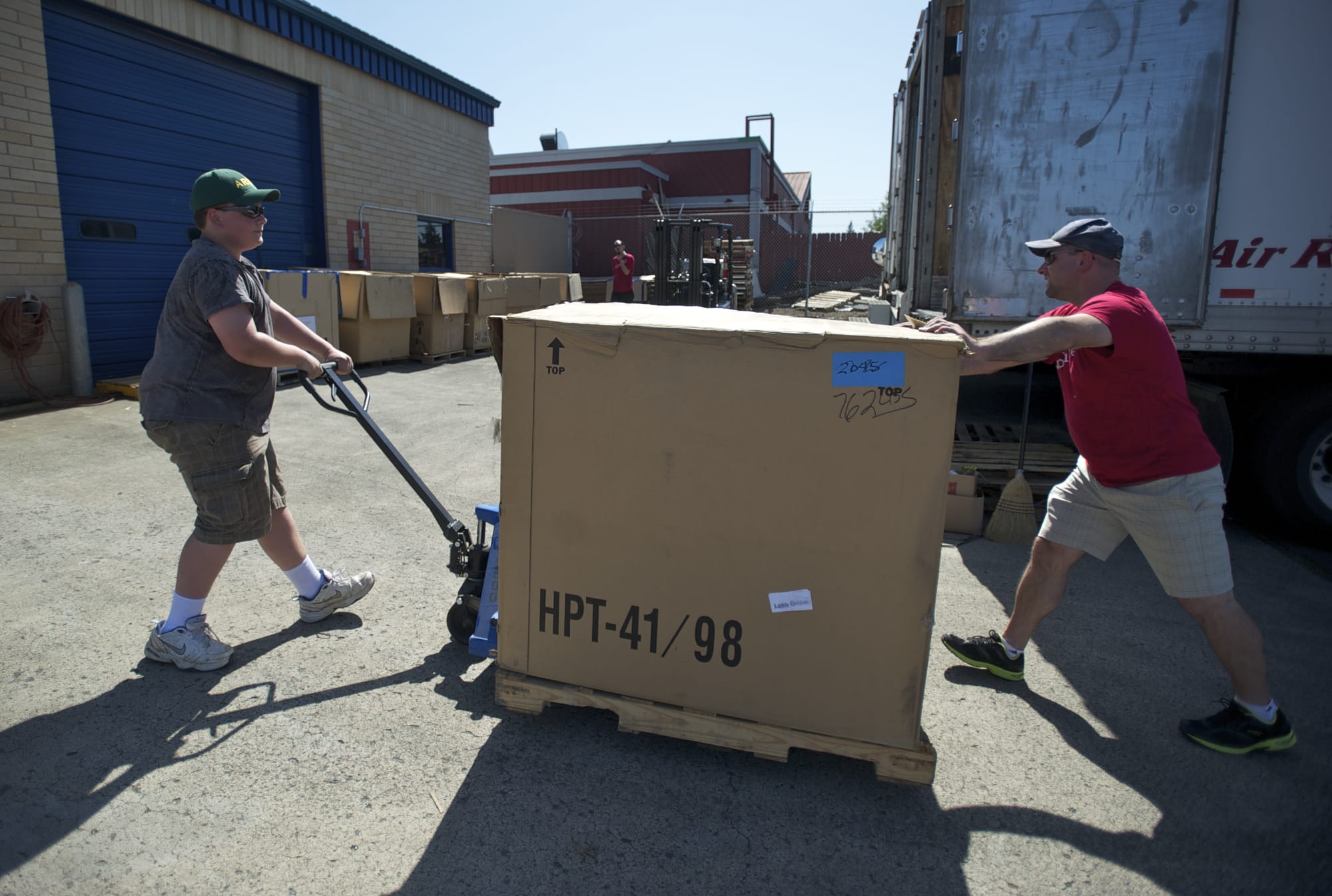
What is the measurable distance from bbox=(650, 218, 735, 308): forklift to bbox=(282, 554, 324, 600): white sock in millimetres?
10512

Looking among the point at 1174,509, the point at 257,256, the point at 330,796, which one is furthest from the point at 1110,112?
the point at 257,256

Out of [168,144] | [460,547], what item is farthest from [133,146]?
[460,547]

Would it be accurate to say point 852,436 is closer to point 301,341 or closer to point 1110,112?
point 301,341

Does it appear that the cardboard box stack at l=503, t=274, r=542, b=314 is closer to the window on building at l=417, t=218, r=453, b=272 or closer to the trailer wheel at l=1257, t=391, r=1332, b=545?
the window on building at l=417, t=218, r=453, b=272

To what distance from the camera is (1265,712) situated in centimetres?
279

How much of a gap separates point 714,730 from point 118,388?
27.0 ft

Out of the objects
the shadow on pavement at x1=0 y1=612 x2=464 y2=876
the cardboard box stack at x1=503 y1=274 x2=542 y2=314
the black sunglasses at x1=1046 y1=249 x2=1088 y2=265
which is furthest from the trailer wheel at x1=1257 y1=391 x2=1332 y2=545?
the cardboard box stack at x1=503 y1=274 x2=542 y2=314

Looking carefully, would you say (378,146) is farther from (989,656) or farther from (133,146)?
(989,656)

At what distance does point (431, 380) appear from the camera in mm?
10312

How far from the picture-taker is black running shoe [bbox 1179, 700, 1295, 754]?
9.14ft

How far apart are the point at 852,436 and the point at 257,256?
36.3 ft

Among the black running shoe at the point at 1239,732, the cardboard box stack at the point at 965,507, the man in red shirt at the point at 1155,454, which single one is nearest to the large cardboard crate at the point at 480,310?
the cardboard box stack at the point at 965,507

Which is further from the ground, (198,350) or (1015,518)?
(198,350)

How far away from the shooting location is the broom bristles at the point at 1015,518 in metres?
4.88
